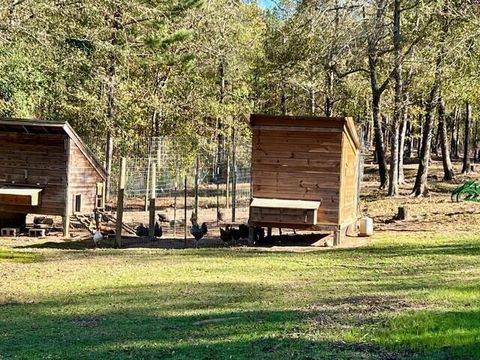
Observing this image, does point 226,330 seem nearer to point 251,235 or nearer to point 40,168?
point 251,235

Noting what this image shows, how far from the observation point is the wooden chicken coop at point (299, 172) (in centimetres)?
1691

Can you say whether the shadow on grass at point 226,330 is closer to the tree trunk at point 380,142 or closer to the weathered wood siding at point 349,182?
the weathered wood siding at point 349,182

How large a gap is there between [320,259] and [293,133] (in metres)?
4.38

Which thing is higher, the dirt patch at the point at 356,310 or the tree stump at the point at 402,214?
the tree stump at the point at 402,214

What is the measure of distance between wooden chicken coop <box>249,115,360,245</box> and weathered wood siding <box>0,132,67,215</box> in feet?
26.3

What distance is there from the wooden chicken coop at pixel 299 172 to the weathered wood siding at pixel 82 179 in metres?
7.84

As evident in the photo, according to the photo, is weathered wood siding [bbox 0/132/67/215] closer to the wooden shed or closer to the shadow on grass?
the wooden shed

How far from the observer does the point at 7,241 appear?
67.3 feet

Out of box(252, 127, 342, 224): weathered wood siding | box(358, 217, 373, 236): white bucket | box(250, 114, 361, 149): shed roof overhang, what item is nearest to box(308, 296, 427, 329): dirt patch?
box(252, 127, 342, 224): weathered wood siding

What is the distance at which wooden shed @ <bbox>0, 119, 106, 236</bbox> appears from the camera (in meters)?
21.9

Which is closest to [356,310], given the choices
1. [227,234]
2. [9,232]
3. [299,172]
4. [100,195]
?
[299,172]

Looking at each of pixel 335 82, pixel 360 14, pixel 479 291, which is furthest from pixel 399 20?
pixel 479 291

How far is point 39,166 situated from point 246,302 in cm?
1544

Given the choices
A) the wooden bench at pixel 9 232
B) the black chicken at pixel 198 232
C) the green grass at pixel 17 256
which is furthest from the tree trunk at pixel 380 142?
the green grass at pixel 17 256
